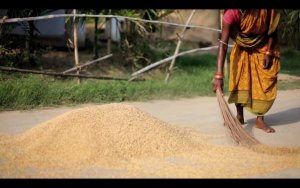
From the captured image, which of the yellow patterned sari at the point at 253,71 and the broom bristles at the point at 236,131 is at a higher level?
the yellow patterned sari at the point at 253,71

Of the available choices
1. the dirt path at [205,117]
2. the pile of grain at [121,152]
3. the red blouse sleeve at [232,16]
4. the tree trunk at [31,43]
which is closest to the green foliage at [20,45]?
the tree trunk at [31,43]

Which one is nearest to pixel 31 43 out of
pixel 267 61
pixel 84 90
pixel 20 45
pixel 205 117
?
pixel 20 45

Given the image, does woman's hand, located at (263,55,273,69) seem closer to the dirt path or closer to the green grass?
the dirt path

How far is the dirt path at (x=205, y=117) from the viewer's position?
11.6ft

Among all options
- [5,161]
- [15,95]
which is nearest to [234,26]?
[5,161]

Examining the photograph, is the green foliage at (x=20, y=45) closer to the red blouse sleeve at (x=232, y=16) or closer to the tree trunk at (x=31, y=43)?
the tree trunk at (x=31, y=43)

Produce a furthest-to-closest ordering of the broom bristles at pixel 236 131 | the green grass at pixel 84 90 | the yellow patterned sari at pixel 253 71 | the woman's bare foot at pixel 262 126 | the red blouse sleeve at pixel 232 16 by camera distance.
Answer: the green grass at pixel 84 90, the woman's bare foot at pixel 262 126, the yellow patterned sari at pixel 253 71, the red blouse sleeve at pixel 232 16, the broom bristles at pixel 236 131

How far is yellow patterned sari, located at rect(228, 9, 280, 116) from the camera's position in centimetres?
352

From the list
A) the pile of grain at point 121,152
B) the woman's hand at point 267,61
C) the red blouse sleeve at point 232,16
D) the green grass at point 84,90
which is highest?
the red blouse sleeve at point 232,16

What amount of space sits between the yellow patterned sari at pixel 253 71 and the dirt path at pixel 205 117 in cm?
35

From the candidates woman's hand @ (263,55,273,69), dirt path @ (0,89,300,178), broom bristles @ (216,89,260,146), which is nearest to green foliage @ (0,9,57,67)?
dirt path @ (0,89,300,178)

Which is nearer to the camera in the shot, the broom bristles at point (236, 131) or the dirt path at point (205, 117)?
the broom bristles at point (236, 131)

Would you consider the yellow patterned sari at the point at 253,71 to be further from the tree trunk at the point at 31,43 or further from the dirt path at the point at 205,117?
the tree trunk at the point at 31,43

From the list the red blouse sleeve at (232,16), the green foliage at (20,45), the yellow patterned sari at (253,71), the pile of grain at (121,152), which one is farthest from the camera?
the green foliage at (20,45)
